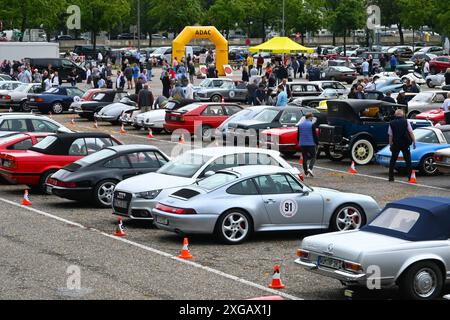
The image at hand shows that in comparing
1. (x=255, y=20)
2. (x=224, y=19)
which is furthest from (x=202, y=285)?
(x=255, y=20)

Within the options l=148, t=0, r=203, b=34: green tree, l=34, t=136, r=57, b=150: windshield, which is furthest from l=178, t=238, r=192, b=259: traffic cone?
l=148, t=0, r=203, b=34: green tree

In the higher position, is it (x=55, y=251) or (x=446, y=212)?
(x=446, y=212)

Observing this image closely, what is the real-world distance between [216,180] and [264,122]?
1290cm

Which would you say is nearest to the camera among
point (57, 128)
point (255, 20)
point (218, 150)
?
point (218, 150)

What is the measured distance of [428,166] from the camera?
2575 cm

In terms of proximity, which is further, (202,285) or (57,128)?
(57,128)

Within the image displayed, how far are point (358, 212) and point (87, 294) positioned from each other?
235 inches

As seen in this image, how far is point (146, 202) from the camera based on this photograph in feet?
60.0

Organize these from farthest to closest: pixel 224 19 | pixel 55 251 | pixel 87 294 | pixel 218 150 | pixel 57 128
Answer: pixel 224 19, pixel 57 128, pixel 218 150, pixel 55 251, pixel 87 294

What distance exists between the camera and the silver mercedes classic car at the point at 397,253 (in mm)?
12602

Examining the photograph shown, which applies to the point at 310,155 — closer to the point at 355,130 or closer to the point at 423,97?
the point at 355,130

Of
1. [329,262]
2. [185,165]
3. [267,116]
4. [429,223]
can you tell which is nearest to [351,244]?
[329,262]

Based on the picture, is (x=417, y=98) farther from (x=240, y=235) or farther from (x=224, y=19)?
(x=224, y=19)

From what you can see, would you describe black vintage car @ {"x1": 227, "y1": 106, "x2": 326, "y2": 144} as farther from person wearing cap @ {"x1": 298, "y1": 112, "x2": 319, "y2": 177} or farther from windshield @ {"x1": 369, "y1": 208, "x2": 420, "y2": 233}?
windshield @ {"x1": 369, "y1": 208, "x2": 420, "y2": 233}
